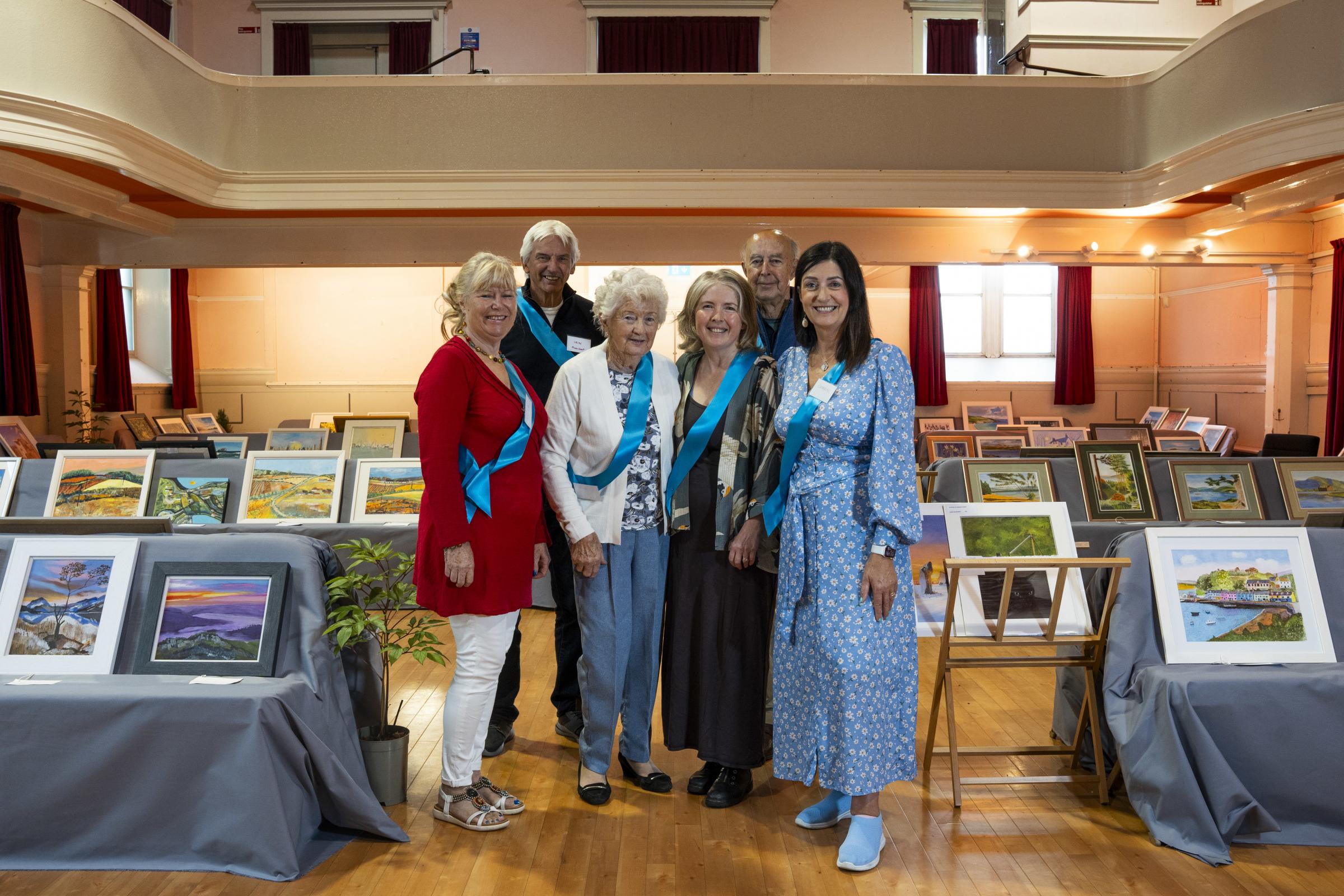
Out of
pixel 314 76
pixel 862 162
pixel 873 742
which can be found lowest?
pixel 873 742

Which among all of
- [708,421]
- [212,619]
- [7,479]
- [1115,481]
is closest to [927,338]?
[1115,481]

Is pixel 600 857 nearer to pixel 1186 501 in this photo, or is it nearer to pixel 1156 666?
pixel 1156 666

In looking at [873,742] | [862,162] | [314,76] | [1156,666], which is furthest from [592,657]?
[314,76]

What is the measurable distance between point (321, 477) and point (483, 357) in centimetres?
281

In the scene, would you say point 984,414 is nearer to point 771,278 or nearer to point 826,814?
point 771,278

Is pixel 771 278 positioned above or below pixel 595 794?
above

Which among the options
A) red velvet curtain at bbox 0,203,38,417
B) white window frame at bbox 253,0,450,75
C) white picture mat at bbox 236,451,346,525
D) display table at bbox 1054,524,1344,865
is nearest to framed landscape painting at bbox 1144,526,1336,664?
display table at bbox 1054,524,1344,865

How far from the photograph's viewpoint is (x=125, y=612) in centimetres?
304

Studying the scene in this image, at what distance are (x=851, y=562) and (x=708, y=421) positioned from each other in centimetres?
61

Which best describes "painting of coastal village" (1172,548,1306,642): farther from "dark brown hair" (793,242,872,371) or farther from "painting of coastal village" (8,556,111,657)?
"painting of coastal village" (8,556,111,657)

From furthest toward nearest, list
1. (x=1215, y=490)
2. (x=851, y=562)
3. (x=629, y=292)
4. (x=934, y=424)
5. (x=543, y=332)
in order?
(x=934, y=424) → (x=1215, y=490) → (x=543, y=332) → (x=629, y=292) → (x=851, y=562)

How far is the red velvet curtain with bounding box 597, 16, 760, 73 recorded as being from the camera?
38.6ft

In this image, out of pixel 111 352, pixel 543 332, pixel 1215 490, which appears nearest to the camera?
pixel 543 332

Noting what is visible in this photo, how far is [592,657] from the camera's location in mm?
3146
